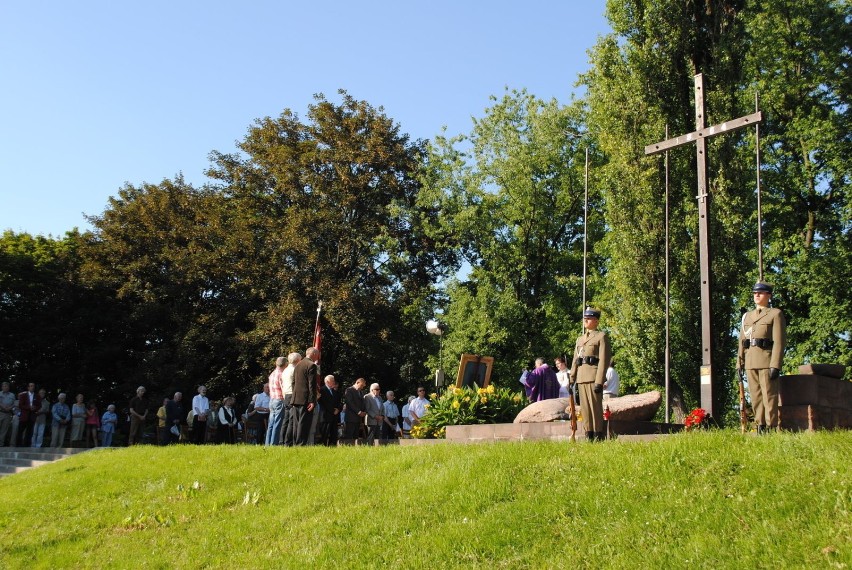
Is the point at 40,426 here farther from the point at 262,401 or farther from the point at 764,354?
the point at 764,354

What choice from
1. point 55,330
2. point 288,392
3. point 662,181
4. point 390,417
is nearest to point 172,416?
point 390,417

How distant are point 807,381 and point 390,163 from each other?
25.6m

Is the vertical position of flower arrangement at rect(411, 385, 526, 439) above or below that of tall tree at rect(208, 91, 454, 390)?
below

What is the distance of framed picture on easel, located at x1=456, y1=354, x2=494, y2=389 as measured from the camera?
61.4 ft

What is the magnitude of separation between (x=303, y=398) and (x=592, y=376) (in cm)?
629

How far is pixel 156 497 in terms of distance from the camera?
1128 cm

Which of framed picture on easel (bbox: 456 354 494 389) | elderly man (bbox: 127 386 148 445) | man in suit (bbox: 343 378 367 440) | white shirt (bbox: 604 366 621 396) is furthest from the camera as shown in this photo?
elderly man (bbox: 127 386 148 445)

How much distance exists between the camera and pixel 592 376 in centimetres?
1026

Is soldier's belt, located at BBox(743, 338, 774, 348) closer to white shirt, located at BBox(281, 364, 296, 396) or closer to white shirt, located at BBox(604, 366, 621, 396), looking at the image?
white shirt, located at BBox(604, 366, 621, 396)

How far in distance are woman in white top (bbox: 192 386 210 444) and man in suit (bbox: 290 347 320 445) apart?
7079 millimetres

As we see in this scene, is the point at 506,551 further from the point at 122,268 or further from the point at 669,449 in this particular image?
the point at 122,268

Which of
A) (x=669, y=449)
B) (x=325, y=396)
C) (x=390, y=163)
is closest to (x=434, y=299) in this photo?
(x=390, y=163)

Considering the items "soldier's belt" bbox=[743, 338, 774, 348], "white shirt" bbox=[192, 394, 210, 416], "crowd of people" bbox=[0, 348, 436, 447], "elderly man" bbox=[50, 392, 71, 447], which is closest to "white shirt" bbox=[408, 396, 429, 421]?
"crowd of people" bbox=[0, 348, 436, 447]

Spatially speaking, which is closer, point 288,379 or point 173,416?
point 288,379
